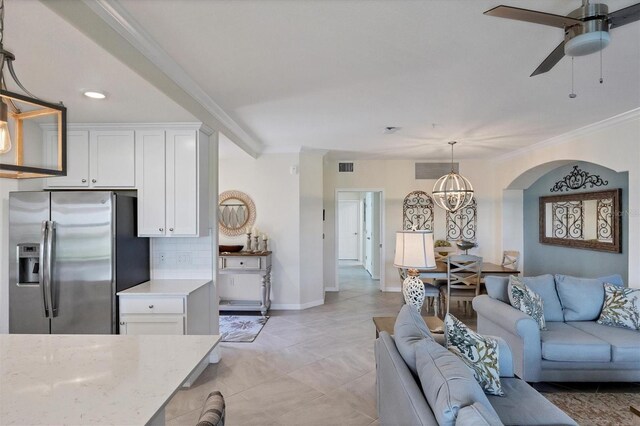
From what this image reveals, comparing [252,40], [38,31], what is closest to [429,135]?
[252,40]

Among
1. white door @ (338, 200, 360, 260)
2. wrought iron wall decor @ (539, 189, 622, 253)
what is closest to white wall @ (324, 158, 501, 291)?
wrought iron wall decor @ (539, 189, 622, 253)

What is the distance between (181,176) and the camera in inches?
129

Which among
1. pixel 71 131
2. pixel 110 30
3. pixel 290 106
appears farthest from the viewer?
pixel 290 106

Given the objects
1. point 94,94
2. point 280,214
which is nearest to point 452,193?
point 280,214

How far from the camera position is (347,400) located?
9.04 ft

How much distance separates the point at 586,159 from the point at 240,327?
5.05 m

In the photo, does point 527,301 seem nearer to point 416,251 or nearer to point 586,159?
point 416,251

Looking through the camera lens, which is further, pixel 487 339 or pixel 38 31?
pixel 487 339

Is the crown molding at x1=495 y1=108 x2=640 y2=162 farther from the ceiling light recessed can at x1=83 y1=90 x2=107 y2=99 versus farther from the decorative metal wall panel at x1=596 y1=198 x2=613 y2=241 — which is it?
the ceiling light recessed can at x1=83 y1=90 x2=107 y2=99

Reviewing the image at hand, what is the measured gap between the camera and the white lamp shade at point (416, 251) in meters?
2.76

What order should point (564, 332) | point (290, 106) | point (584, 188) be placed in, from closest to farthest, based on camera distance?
point (564, 332) < point (290, 106) < point (584, 188)

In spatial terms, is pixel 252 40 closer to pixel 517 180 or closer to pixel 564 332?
pixel 564 332

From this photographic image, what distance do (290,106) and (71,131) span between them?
2108mm

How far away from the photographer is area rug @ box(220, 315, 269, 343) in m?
4.19
